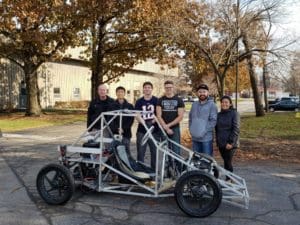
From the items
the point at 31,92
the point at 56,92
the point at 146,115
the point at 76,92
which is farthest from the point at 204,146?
the point at 76,92

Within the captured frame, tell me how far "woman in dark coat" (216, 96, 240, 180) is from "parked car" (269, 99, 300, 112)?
40601 mm

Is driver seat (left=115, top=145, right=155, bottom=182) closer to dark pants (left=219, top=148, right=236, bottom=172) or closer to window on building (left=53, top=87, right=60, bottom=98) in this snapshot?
dark pants (left=219, top=148, right=236, bottom=172)

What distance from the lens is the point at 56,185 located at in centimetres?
609

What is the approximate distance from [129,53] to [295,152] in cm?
1854

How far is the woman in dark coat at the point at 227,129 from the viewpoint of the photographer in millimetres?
6848

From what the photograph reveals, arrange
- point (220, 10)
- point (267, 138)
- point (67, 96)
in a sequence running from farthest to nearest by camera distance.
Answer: point (67, 96), point (267, 138), point (220, 10)

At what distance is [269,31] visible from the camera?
1480cm

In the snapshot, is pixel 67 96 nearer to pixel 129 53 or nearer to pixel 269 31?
pixel 129 53

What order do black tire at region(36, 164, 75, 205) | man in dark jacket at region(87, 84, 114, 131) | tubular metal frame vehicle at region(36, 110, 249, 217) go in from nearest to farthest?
1. tubular metal frame vehicle at region(36, 110, 249, 217)
2. black tire at region(36, 164, 75, 205)
3. man in dark jacket at region(87, 84, 114, 131)

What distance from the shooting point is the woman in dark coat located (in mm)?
6848

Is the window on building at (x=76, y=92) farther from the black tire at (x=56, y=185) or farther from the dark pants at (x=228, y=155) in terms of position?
the black tire at (x=56, y=185)

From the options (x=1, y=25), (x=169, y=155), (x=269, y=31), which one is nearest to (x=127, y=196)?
(x=169, y=155)

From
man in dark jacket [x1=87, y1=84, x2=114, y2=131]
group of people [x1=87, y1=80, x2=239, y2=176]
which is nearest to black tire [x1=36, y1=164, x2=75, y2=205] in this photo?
group of people [x1=87, y1=80, x2=239, y2=176]

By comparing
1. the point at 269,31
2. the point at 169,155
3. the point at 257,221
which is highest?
the point at 269,31
